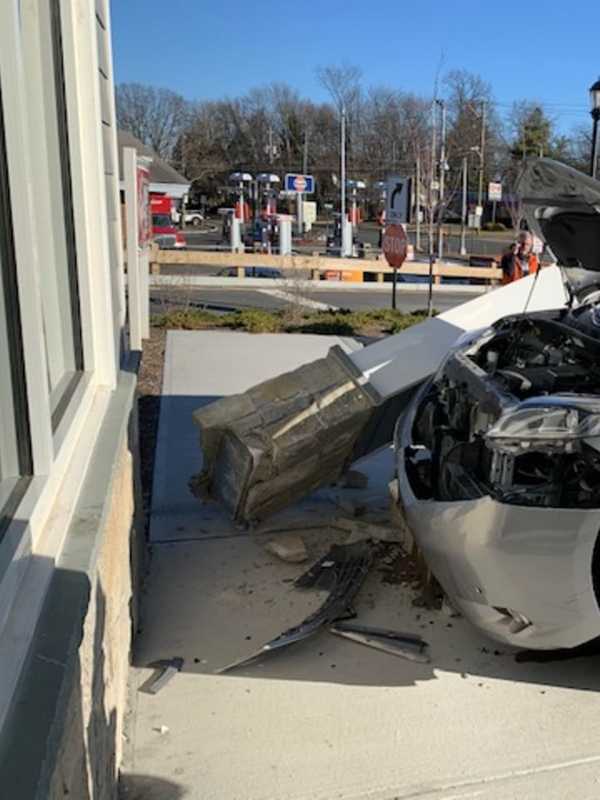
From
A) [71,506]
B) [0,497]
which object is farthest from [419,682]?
[0,497]

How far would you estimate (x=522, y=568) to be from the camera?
2861mm

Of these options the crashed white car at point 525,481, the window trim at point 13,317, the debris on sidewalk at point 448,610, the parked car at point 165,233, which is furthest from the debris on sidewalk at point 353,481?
the parked car at point 165,233

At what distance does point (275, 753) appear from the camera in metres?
2.88

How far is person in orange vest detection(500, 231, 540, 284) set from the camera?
12688 mm

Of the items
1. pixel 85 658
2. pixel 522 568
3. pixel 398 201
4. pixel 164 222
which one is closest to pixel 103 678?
Result: pixel 85 658

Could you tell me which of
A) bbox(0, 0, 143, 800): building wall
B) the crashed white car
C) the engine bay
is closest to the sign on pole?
the engine bay

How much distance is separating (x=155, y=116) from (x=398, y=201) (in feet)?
225

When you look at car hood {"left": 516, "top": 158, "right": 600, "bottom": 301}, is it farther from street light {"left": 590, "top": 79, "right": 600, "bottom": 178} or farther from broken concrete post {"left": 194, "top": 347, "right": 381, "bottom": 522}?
street light {"left": 590, "top": 79, "right": 600, "bottom": 178}

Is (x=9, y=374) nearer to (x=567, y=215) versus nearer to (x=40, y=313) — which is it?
(x=40, y=313)

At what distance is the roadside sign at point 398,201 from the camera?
14.7 metres

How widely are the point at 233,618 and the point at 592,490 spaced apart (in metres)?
1.90

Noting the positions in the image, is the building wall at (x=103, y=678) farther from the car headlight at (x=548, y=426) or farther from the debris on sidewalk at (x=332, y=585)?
the car headlight at (x=548, y=426)

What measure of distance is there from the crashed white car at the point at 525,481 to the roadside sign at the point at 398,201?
10.9m

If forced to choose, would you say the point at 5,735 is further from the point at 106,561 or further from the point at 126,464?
the point at 126,464
